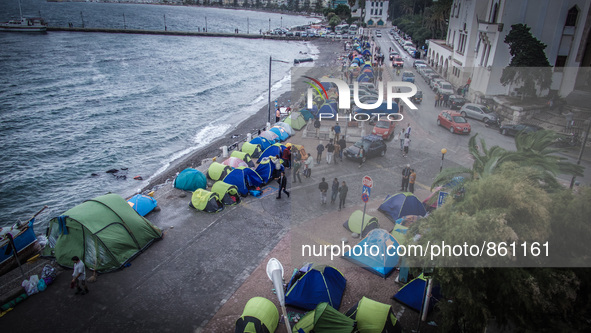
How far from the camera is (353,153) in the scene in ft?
72.2

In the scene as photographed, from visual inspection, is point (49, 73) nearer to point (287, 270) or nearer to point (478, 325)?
point (287, 270)

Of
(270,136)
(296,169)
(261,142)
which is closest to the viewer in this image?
(296,169)

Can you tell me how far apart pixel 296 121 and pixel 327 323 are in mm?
20617

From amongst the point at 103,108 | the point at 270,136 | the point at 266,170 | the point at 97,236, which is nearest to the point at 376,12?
the point at 103,108

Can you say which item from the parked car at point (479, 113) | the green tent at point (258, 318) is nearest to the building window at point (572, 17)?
the parked car at point (479, 113)

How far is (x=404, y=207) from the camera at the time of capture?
15414 millimetres

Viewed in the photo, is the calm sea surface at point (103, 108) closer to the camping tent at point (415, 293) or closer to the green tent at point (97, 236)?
the green tent at point (97, 236)

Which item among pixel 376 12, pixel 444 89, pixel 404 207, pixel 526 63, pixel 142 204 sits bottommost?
pixel 142 204

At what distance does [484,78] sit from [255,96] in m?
31.3

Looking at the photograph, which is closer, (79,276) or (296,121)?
(79,276)

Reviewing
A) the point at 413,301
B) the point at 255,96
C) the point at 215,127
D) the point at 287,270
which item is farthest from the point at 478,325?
the point at 255,96

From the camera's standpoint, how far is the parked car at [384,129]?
25.6 metres

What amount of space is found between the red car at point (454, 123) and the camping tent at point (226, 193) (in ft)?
59.6

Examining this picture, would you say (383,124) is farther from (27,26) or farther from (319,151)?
(27,26)
